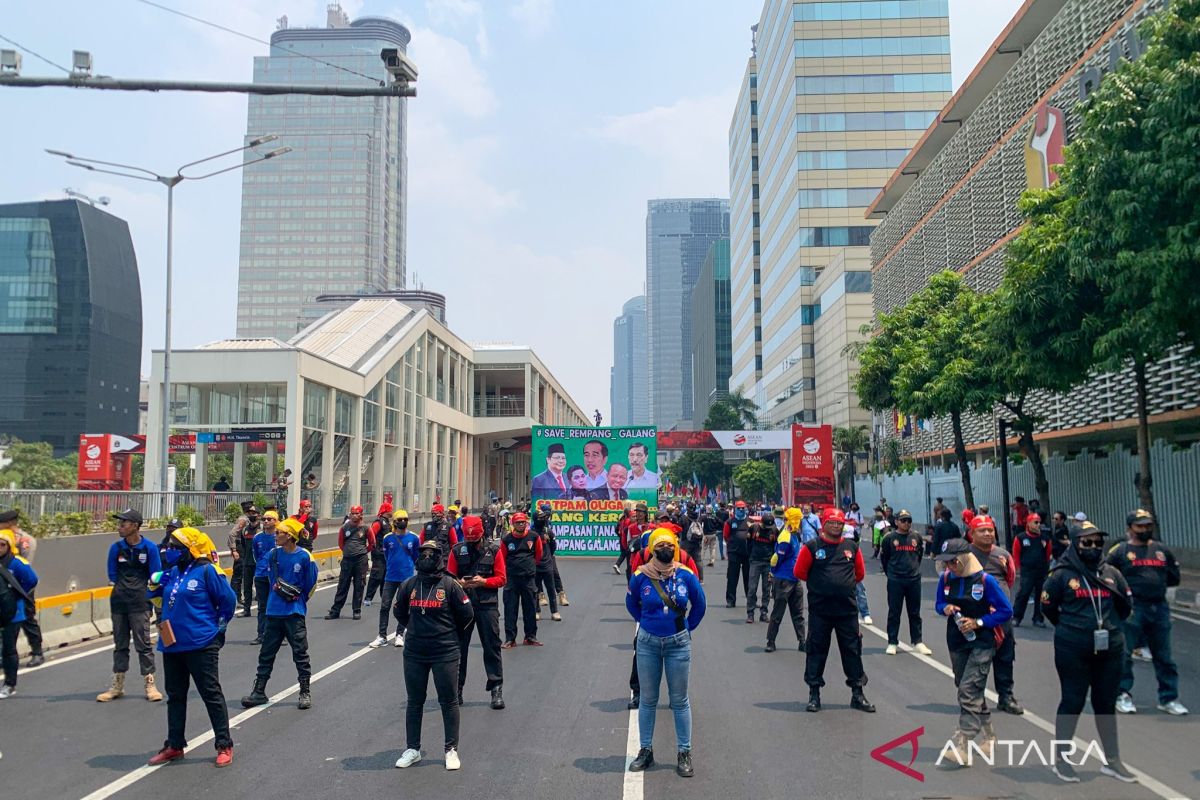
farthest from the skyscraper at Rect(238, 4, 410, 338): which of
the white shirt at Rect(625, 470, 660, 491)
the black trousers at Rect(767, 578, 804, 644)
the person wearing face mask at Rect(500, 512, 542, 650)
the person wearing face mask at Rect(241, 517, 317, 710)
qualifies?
the person wearing face mask at Rect(241, 517, 317, 710)

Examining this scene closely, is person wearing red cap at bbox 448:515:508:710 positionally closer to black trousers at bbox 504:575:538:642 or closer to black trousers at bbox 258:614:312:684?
black trousers at bbox 258:614:312:684

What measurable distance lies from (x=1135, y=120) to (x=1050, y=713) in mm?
10088

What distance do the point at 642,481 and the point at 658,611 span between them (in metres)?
20.0

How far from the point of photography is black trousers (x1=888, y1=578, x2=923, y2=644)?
10.9 meters

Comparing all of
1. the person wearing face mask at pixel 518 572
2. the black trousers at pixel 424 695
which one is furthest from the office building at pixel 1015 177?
the black trousers at pixel 424 695

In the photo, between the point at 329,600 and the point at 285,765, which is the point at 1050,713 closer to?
the point at 285,765

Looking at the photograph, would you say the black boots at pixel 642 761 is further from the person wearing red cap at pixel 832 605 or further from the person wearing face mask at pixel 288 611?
the person wearing face mask at pixel 288 611

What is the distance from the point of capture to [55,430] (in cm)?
12600

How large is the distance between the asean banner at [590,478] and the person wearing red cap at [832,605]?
17807mm

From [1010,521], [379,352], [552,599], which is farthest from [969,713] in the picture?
[379,352]

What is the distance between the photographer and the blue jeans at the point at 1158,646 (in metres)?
7.59

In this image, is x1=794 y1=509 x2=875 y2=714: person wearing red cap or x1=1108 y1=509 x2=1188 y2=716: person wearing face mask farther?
x1=794 y1=509 x2=875 y2=714: person wearing red cap

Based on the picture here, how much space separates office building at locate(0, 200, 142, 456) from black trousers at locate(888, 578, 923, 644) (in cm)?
13893

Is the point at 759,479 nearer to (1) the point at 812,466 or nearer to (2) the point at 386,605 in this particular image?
(1) the point at 812,466
